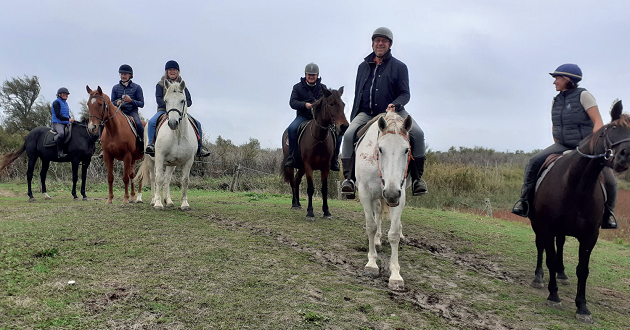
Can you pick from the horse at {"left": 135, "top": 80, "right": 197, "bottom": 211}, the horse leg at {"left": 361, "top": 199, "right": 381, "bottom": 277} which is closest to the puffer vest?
the horse leg at {"left": 361, "top": 199, "right": 381, "bottom": 277}

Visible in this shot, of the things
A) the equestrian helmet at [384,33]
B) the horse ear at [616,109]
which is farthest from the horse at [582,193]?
the equestrian helmet at [384,33]

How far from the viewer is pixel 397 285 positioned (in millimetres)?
3998

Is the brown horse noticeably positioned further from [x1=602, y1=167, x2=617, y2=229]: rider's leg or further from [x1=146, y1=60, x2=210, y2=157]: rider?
[x1=602, y1=167, x2=617, y2=229]: rider's leg

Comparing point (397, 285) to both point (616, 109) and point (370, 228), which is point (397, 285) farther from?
point (616, 109)

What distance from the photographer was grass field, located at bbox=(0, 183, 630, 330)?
2.93m

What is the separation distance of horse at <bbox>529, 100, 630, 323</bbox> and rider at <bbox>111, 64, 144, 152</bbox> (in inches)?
332

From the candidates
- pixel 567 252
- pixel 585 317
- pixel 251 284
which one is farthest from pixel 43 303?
pixel 567 252

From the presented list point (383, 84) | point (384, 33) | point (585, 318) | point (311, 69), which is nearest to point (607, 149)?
point (585, 318)

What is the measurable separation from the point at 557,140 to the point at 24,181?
2033cm

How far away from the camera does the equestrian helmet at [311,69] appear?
27.4ft

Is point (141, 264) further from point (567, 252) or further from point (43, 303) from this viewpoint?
point (567, 252)

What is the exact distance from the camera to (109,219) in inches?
242

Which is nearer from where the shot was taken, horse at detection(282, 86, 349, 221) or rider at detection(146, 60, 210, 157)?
horse at detection(282, 86, 349, 221)

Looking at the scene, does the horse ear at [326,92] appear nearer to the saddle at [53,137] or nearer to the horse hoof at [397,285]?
the horse hoof at [397,285]
